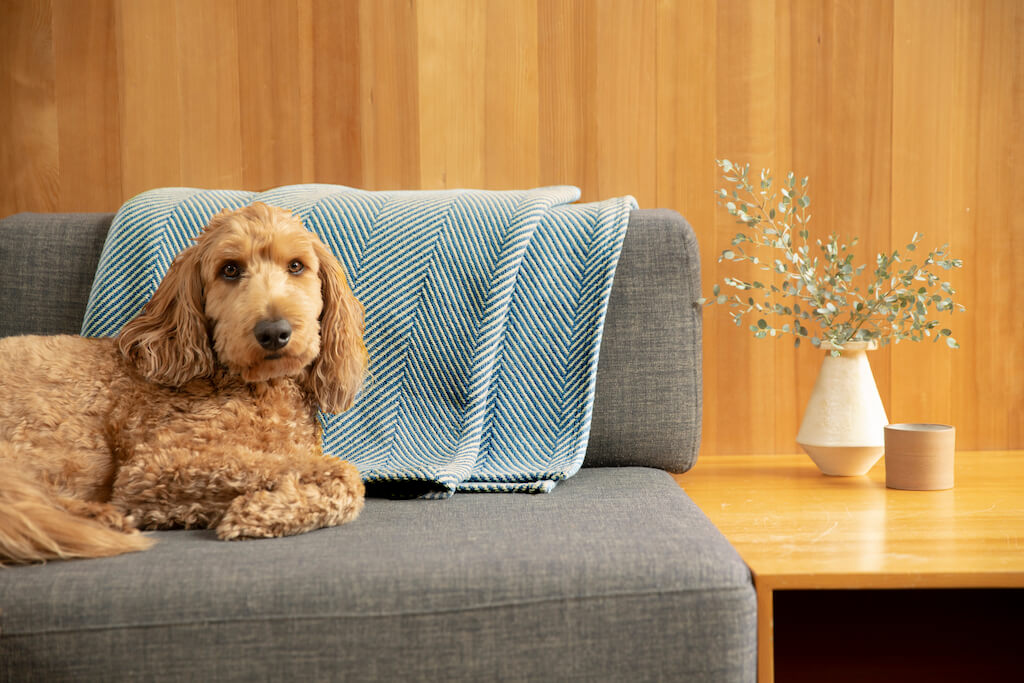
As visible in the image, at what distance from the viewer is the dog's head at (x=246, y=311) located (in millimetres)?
1152

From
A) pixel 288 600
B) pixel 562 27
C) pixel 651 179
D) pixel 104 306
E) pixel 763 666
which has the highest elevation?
pixel 562 27

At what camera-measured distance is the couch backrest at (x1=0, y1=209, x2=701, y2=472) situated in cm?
149

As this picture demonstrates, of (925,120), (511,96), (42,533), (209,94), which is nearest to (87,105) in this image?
(209,94)

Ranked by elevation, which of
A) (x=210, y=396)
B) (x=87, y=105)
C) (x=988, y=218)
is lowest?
(x=210, y=396)

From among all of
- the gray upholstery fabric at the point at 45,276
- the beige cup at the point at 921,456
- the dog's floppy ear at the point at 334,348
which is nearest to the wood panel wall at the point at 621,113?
the gray upholstery fabric at the point at 45,276

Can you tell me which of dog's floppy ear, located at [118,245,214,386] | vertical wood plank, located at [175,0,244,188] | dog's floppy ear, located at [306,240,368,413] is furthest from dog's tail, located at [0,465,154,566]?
vertical wood plank, located at [175,0,244,188]

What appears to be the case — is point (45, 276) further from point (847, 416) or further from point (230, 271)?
point (847, 416)

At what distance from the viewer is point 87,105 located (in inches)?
69.2

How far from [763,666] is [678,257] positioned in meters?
0.75

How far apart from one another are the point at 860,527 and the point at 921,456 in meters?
0.28

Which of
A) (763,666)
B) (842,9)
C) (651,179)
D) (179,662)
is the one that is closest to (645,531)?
(763,666)

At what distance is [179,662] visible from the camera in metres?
0.89

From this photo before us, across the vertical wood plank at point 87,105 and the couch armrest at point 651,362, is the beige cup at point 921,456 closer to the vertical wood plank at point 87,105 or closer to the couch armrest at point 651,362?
the couch armrest at point 651,362

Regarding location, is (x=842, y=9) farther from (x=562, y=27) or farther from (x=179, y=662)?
(x=179, y=662)
